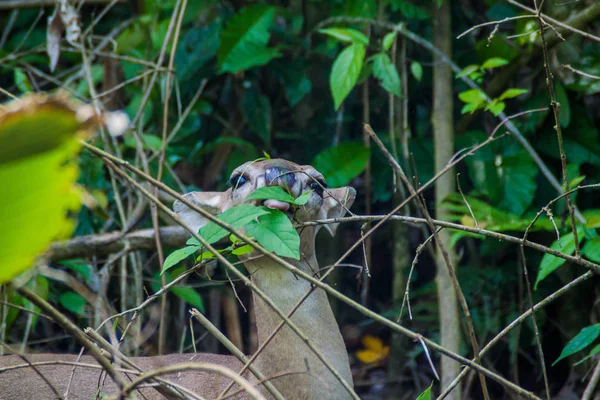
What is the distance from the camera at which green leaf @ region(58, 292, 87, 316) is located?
3893 millimetres

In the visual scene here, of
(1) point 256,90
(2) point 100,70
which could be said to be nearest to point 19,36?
(2) point 100,70

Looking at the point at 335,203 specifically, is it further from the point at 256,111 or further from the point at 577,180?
the point at 256,111

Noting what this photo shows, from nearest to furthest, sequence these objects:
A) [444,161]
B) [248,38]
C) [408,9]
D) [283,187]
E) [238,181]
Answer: [283,187] < [238,181] < [444,161] < [408,9] < [248,38]

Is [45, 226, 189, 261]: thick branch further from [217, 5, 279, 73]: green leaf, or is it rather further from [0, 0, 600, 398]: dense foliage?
[217, 5, 279, 73]: green leaf

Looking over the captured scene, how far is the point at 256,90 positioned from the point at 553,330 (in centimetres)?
260

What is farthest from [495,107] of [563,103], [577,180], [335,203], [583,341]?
Answer: [583,341]

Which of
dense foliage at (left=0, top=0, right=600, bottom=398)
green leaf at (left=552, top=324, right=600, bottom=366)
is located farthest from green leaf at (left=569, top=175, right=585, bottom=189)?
green leaf at (left=552, top=324, right=600, bottom=366)

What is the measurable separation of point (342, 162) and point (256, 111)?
3.02ft

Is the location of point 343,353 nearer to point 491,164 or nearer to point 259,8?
point 491,164

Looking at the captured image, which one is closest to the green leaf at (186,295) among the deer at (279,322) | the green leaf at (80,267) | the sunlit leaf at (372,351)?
the green leaf at (80,267)

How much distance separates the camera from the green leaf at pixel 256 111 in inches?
193

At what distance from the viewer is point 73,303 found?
3.95m

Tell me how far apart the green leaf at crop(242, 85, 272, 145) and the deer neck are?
214cm

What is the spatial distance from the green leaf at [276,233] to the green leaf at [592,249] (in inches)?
51.6
